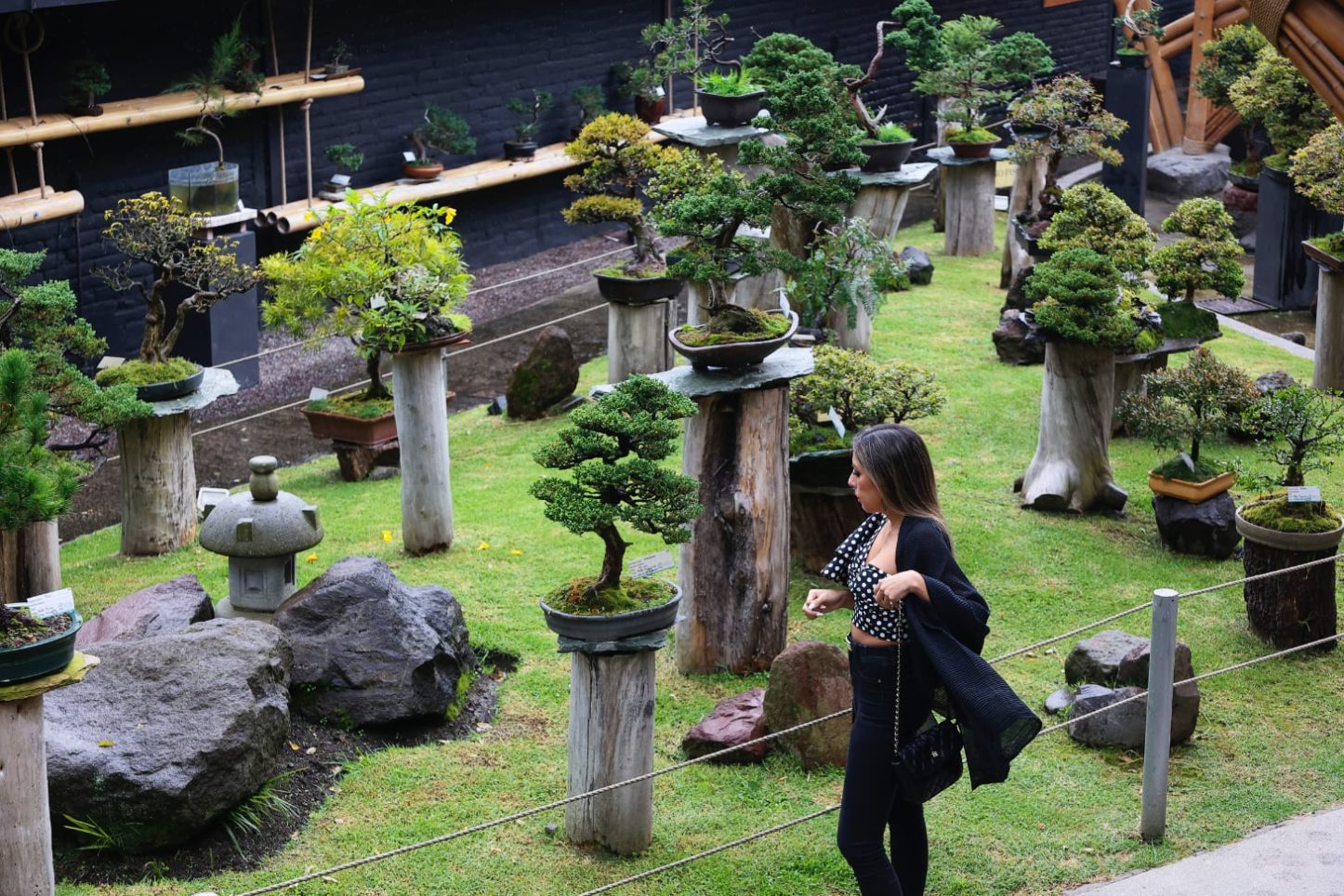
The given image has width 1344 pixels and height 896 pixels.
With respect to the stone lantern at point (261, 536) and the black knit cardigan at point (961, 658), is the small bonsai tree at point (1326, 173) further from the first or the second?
the black knit cardigan at point (961, 658)

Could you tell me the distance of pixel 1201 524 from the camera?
8.17 m

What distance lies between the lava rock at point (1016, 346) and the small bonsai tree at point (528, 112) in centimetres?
541

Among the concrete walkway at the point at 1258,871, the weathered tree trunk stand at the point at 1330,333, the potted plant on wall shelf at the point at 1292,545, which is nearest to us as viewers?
the concrete walkway at the point at 1258,871

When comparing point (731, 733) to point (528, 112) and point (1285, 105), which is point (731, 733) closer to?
point (1285, 105)

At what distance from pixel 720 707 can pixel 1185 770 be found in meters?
1.78

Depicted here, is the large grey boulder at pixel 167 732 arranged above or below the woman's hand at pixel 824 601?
below

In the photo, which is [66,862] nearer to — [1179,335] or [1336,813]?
[1336,813]

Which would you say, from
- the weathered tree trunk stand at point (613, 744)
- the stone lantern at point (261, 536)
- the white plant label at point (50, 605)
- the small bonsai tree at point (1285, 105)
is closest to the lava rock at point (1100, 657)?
the weathered tree trunk stand at point (613, 744)

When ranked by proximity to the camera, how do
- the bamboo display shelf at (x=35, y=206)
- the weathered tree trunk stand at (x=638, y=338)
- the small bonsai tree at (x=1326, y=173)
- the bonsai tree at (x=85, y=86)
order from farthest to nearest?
the bonsai tree at (x=85, y=86) → the weathered tree trunk stand at (x=638, y=338) → the bamboo display shelf at (x=35, y=206) → the small bonsai tree at (x=1326, y=173)

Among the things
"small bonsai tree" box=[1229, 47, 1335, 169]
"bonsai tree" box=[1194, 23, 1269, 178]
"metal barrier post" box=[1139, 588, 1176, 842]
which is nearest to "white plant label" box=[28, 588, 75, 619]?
"metal barrier post" box=[1139, 588, 1176, 842]

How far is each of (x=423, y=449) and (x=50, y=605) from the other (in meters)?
4.01

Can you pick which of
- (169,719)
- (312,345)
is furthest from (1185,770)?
(312,345)

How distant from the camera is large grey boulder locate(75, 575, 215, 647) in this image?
654 centimetres

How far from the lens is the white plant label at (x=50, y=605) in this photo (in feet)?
14.4
